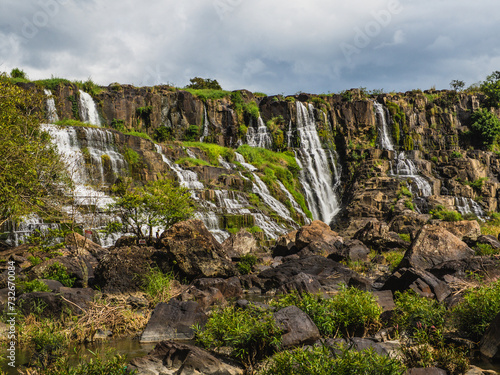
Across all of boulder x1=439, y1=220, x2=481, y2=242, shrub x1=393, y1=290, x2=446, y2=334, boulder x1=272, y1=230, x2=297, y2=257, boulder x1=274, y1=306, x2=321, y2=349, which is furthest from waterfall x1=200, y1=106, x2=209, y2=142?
boulder x1=274, y1=306, x2=321, y2=349

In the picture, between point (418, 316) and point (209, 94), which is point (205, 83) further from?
point (418, 316)

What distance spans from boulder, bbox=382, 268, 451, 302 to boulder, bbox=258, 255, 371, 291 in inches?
73.7

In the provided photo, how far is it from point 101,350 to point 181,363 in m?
2.42

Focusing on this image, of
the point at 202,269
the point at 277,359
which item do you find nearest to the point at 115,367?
the point at 277,359

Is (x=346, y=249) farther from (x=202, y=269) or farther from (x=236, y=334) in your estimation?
(x=236, y=334)

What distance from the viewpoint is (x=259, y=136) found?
48.6 metres

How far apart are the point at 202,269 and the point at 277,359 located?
27.0 ft

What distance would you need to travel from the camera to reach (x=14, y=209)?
1252 cm

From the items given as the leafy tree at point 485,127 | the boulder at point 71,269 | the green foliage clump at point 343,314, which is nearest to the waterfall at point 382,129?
the leafy tree at point 485,127

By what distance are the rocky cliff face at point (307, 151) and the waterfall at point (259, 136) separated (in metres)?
0.12

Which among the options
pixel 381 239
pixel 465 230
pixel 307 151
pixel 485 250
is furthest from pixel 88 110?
pixel 485 250

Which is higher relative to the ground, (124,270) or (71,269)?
(71,269)

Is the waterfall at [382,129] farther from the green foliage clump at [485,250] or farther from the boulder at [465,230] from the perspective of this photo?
the green foliage clump at [485,250]

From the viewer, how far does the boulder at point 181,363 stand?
6.35 meters
